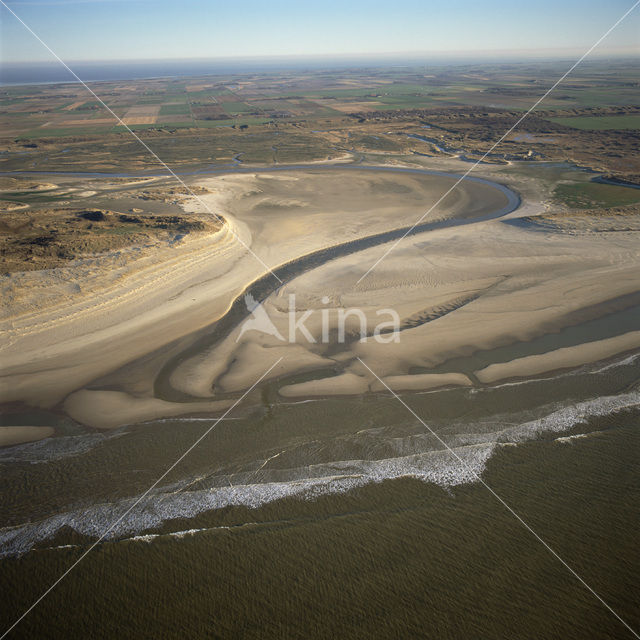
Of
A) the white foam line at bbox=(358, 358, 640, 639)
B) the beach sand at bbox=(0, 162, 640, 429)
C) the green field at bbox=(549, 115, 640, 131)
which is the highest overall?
the green field at bbox=(549, 115, 640, 131)

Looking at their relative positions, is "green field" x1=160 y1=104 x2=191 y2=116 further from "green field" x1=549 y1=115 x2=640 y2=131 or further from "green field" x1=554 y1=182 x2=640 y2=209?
Answer: "green field" x1=554 y1=182 x2=640 y2=209

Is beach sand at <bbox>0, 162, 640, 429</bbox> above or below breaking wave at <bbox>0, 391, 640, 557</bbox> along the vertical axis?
above

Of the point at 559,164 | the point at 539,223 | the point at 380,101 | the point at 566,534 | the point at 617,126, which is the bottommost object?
the point at 566,534

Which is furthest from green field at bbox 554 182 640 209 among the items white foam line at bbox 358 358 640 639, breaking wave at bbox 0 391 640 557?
white foam line at bbox 358 358 640 639

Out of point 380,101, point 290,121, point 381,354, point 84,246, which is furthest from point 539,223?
point 380,101

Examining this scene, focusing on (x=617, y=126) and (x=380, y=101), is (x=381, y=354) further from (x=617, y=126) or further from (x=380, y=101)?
(x=380, y=101)

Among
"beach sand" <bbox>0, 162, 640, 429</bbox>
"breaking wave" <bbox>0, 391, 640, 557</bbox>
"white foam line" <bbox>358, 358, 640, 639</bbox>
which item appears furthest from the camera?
"beach sand" <bbox>0, 162, 640, 429</bbox>
